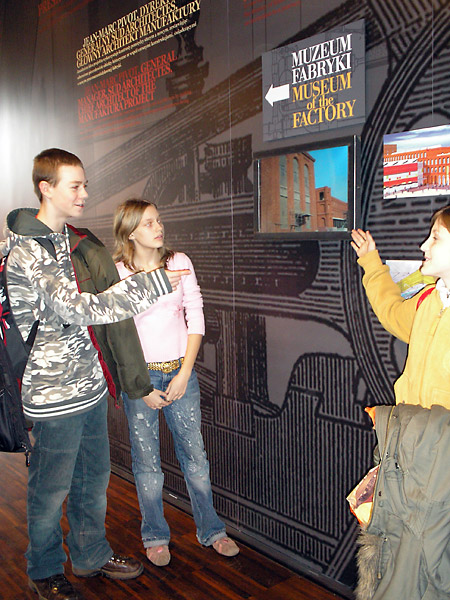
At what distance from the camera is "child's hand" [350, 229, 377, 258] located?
2.03m

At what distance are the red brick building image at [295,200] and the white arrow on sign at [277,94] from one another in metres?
0.23

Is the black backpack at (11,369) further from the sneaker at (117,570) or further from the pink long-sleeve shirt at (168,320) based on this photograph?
the sneaker at (117,570)

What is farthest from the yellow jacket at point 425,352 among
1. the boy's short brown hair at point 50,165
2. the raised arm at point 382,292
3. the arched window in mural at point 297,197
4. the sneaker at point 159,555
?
the sneaker at point 159,555

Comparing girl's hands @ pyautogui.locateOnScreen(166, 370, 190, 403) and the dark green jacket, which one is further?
girl's hands @ pyautogui.locateOnScreen(166, 370, 190, 403)

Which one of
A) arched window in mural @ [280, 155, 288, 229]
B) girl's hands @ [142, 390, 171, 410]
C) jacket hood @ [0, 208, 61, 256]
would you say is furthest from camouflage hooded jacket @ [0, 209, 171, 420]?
arched window in mural @ [280, 155, 288, 229]

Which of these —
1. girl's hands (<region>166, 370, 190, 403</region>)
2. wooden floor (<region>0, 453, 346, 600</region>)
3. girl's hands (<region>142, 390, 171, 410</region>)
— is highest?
girl's hands (<region>166, 370, 190, 403</region>)

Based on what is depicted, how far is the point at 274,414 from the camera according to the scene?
2.53 m

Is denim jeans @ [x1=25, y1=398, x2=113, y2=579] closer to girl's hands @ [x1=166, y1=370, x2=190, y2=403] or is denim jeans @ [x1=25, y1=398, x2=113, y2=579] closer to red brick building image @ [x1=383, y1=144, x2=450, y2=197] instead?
girl's hands @ [x1=166, y1=370, x2=190, y2=403]

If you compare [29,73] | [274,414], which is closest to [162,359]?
[274,414]

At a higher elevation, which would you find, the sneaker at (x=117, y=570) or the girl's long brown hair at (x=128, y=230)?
the girl's long brown hair at (x=128, y=230)

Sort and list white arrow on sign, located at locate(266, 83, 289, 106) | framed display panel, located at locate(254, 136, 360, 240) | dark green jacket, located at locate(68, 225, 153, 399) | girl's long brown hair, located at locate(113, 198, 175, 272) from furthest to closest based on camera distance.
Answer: girl's long brown hair, located at locate(113, 198, 175, 272), white arrow on sign, located at locate(266, 83, 289, 106), dark green jacket, located at locate(68, 225, 153, 399), framed display panel, located at locate(254, 136, 360, 240)

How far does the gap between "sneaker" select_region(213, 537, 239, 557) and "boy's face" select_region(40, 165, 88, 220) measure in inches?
61.6

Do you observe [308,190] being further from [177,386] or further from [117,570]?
[117,570]

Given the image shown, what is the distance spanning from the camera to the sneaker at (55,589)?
85.9 inches
